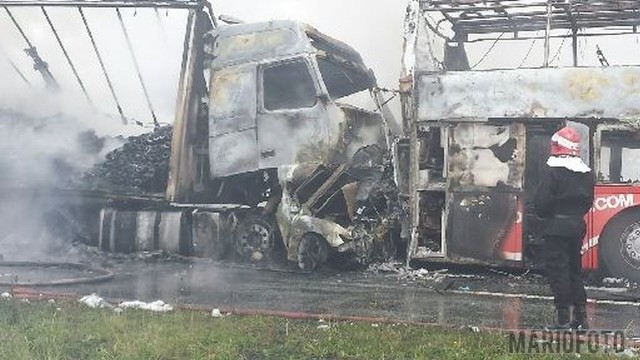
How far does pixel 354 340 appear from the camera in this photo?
15.9 ft

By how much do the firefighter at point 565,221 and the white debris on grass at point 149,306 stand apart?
10.3 feet

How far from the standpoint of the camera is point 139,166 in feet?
35.4

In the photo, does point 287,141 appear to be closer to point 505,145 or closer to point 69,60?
point 505,145

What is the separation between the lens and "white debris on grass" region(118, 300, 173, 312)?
5.95 m

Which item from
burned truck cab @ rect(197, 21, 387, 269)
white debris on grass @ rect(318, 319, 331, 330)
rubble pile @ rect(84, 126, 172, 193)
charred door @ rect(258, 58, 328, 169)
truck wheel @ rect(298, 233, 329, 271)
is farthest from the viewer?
rubble pile @ rect(84, 126, 172, 193)

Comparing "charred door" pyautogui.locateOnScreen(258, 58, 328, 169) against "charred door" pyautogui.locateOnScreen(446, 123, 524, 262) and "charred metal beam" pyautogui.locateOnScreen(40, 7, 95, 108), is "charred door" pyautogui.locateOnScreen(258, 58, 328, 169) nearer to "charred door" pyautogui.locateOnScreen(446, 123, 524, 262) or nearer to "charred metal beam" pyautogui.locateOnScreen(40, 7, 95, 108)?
"charred door" pyautogui.locateOnScreen(446, 123, 524, 262)

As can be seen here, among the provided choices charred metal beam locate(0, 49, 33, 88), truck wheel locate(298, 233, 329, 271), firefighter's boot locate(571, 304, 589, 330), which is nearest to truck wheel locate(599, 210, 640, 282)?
firefighter's boot locate(571, 304, 589, 330)

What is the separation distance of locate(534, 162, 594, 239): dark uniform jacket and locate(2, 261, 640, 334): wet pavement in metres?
0.86

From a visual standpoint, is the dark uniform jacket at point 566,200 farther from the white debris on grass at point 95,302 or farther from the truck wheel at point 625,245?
the white debris on grass at point 95,302

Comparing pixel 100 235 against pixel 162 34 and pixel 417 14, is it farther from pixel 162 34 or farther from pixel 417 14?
pixel 417 14

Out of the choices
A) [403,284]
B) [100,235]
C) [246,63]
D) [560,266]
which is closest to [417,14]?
[246,63]

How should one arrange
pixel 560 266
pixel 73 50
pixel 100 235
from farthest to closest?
pixel 73 50 → pixel 100 235 → pixel 560 266

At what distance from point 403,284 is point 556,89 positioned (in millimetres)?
3009

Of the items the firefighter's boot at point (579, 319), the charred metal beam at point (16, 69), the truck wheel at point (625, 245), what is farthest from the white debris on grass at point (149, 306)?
the charred metal beam at point (16, 69)
